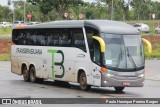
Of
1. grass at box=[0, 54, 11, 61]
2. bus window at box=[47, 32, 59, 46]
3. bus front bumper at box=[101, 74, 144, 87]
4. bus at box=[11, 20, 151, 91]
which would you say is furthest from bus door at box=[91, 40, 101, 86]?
grass at box=[0, 54, 11, 61]

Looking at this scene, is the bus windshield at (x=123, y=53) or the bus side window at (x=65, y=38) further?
the bus side window at (x=65, y=38)

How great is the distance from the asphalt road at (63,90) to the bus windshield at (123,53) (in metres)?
1.21

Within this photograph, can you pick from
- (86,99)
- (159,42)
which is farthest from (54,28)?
(159,42)

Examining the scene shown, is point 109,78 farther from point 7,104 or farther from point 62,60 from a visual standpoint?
point 7,104

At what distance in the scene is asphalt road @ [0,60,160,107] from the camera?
2161cm

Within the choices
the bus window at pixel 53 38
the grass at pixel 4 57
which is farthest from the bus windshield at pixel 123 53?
the grass at pixel 4 57

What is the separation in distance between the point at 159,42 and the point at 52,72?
35.8 m

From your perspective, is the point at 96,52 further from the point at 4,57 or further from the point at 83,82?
the point at 4,57

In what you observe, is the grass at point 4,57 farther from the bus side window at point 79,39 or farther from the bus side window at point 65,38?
the bus side window at point 79,39

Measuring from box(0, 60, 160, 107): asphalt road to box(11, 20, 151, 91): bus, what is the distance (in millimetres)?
529

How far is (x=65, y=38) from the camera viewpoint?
86.1 feet

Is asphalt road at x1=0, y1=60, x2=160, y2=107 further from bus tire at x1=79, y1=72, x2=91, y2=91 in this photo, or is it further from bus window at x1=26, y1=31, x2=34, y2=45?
bus window at x1=26, y1=31, x2=34, y2=45

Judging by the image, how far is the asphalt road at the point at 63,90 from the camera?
2161 centimetres

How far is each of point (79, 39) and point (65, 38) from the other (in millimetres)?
1477
